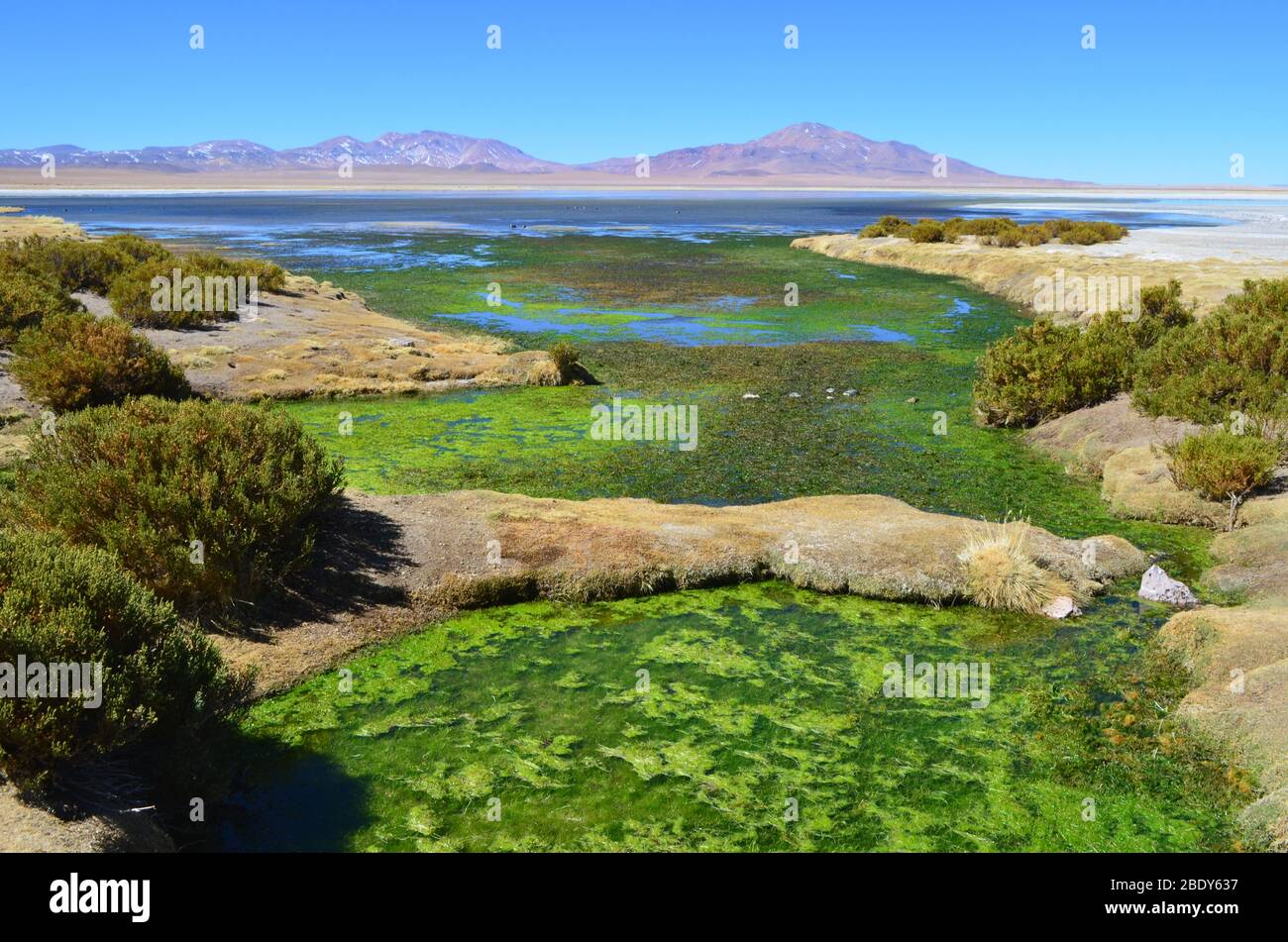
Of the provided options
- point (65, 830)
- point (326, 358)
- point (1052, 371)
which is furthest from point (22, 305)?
point (1052, 371)

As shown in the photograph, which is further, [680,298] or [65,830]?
[680,298]

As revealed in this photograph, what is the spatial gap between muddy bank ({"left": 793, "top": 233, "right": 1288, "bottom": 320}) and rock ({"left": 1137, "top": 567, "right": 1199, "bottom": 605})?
84.5 feet

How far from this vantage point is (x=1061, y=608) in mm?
13477

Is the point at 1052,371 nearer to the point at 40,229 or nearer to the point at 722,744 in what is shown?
the point at 722,744

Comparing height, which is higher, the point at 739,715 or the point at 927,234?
the point at 927,234

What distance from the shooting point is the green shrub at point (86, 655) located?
23.2 feet

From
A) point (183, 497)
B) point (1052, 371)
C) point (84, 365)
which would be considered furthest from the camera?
point (1052, 371)

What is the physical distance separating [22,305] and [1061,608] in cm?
2706

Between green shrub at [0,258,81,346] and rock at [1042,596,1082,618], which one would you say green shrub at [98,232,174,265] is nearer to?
green shrub at [0,258,81,346]

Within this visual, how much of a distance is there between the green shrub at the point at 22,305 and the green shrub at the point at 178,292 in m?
2.84

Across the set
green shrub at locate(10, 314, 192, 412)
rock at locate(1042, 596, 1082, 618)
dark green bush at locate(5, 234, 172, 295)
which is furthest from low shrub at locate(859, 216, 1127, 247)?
rock at locate(1042, 596, 1082, 618)

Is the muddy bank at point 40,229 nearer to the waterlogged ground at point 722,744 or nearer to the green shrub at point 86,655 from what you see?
the waterlogged ground at point 722,744

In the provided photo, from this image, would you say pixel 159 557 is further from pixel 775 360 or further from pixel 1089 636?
pixel 775 360
